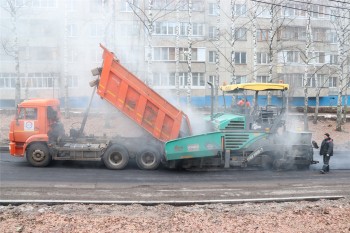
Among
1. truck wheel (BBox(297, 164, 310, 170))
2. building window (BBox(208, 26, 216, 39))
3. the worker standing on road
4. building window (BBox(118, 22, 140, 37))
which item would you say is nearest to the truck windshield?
building window (BBox(118, 22, 140, 37))

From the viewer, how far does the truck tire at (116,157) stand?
1123 cm

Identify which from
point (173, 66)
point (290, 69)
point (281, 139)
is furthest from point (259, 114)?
point (290, 69)

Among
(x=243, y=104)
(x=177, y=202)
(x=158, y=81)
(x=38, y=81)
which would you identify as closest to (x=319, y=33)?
(x=158, y=81)

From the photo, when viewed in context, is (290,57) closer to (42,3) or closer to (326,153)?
(326,153)

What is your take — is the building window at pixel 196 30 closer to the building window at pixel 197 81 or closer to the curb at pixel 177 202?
the building window at pixel 197 81

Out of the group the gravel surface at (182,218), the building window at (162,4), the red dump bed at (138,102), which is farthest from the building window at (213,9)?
the gravel surface at (182,218)

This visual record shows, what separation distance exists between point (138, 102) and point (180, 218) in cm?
534

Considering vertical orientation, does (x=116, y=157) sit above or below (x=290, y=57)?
below

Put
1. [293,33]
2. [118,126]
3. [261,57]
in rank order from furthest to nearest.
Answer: [261,57], [293,33], [118,126]

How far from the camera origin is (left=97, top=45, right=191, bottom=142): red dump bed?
11.3m

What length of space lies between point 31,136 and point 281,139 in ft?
24.7

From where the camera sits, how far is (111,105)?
1155 cm

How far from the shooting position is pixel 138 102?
11.4m

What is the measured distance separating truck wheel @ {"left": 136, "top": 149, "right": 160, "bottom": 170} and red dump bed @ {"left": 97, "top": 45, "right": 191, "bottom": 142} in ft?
1.67
